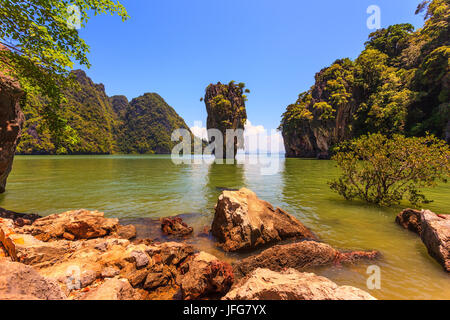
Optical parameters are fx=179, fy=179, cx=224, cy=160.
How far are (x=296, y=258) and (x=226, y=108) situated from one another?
71545 millimetres

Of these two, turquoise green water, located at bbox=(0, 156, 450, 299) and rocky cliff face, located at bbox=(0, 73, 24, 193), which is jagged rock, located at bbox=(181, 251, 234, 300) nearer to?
turquoise green water, located at bbox=(0, 156, 450, 299)

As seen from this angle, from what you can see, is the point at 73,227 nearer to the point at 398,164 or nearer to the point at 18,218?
the point at 18,218

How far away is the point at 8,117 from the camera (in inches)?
324

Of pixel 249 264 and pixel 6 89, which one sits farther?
pixel 6 89

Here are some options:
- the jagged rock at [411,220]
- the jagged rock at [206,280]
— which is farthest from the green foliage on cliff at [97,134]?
the jagged rock at [411,220]

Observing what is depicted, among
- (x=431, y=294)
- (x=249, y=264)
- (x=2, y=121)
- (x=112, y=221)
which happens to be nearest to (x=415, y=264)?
(x=431, y=294)

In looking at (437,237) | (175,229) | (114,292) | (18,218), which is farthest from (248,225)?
(18,218)

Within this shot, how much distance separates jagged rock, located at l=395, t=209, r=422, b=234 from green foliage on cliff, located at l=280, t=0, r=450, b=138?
87.1ft

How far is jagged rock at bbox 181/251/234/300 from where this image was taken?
3.58m

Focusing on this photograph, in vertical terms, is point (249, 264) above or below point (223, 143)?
below

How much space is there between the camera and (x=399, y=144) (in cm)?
925

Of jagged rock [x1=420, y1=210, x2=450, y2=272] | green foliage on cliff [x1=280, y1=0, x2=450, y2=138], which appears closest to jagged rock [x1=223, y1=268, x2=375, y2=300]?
jagged rock [x1=420, y1=210, x2=450, y2=272]

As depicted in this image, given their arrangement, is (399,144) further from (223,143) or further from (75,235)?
(223,143)

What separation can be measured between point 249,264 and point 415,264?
14.4 feet
